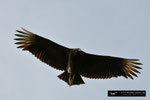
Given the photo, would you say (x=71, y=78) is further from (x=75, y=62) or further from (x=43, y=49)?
(x=43, y=49)

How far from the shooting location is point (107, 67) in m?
16.7

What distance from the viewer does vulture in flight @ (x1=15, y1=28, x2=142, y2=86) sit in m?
16.3

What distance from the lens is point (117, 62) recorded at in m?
16.7

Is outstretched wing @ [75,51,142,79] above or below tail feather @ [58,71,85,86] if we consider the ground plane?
above

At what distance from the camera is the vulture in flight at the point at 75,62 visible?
1630 centimetres

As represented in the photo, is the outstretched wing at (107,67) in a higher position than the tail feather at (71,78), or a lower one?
higher

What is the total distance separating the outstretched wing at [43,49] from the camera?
54.0ft

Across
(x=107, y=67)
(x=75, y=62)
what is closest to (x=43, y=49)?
(x=75, y=62)

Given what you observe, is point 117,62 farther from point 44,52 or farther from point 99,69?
point 44,52

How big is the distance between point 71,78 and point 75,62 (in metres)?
0.61

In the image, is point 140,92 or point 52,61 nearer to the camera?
point 140,92

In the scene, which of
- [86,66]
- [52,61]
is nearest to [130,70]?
[86,66]

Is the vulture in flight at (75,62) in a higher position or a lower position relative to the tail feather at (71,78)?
higher

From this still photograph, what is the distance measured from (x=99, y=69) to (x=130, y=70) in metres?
1.17
